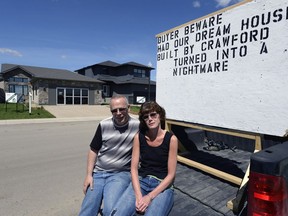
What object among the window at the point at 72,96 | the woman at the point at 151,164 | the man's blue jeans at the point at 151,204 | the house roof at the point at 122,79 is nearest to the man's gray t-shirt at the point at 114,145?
the woman at the point at 151,164

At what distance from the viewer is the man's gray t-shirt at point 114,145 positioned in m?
2.93

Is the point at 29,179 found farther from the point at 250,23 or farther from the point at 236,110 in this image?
the point at 250,23

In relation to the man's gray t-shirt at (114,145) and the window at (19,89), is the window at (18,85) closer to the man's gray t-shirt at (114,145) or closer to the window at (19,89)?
the window at (19,89)

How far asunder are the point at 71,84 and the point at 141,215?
2802 cm

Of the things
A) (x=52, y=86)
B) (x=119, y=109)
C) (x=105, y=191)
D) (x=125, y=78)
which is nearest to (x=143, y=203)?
(x=105, y=191)

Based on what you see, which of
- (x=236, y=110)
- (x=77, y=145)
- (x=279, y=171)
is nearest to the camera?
(x=279, y=171)

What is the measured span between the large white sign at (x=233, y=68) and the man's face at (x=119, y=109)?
3.95 feet

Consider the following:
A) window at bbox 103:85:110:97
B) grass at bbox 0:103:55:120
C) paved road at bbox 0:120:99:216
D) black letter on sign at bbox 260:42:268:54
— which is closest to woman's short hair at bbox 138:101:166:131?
black letter on sign at bbox 260:42:268:54

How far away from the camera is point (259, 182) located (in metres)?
1.39

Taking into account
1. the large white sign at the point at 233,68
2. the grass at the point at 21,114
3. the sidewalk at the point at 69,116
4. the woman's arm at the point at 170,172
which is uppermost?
the large white sign at the point at 233,68

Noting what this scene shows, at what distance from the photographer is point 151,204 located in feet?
7.47

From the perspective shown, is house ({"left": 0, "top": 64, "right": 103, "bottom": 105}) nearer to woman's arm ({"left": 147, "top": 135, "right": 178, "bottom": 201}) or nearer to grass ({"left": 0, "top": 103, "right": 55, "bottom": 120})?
grass ({"left": 0, "top": 103, "right": 55, "bottom": 120})

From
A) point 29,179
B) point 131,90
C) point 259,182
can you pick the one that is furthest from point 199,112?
point 131,90

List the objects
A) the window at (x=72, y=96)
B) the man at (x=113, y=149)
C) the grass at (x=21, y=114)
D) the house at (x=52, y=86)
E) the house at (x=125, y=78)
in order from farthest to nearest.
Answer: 1. the house at (x=125, y=78)
2. the window at (x=72, y=96)
3. the house at (x=52, y=86)
4. the grass at (x=21, y=114)
5. the man at (x=113, y=149)
